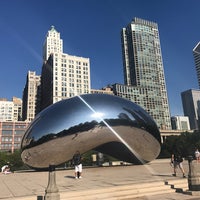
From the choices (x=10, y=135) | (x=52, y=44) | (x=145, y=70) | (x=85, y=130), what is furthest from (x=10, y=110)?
(x=85, y=130)

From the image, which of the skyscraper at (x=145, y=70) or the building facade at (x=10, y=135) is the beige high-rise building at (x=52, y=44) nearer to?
the skyscraper at (x=145, y=70)

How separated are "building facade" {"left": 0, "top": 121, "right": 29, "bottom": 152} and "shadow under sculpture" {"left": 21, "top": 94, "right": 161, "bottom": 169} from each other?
10783 cm

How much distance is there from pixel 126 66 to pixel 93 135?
169 metres

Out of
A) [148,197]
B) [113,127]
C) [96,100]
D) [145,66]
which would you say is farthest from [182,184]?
[145,66]

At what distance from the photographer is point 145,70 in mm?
174000

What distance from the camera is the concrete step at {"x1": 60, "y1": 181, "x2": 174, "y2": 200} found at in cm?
987

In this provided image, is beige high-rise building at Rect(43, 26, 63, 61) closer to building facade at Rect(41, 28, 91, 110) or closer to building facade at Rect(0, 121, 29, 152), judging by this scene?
building facade at Rect(41, 28, 91, 110)

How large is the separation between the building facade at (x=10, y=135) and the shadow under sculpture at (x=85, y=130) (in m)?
108

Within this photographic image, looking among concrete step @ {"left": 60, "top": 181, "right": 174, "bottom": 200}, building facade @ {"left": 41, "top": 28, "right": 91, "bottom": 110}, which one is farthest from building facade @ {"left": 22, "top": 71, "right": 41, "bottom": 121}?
concrete step @ {"left": 60, "top": 181, "right": 174, "bottom": 200}

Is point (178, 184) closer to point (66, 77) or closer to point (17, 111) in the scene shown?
point (66, 77)

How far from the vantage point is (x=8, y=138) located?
119750 millimetres

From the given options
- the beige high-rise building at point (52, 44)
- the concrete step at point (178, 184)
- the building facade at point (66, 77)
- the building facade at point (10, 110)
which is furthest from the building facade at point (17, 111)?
the concrete step at point (178, 184)

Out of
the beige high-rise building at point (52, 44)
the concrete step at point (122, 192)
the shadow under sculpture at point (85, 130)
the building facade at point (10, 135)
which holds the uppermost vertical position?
the beige high-rise building at point (52, 44)

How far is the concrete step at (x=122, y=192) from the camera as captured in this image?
9867 millimetres
